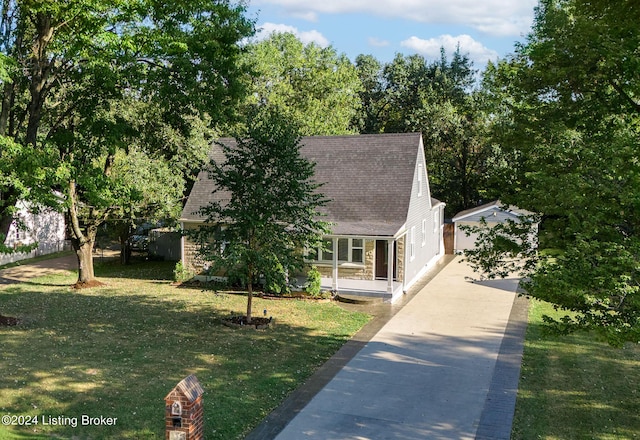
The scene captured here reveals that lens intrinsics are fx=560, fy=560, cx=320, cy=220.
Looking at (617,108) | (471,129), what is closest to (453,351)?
(617,108)

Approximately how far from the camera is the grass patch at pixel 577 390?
10594 millimetres

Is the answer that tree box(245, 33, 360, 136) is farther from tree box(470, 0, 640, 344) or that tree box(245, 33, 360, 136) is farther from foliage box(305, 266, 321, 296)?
tree box(470, 0, 640, 344)

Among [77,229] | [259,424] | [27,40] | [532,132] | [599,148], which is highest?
[27,40]

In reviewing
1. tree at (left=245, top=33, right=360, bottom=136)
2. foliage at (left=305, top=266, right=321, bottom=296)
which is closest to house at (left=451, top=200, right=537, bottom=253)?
tree at (left=245, top=33, right=360, bottom=136)

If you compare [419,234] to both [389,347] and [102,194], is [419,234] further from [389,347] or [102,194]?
[102,194]

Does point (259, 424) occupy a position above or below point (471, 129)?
below

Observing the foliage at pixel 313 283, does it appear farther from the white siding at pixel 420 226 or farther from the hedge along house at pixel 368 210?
the white siding at pixel 420 226

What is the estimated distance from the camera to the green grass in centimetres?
1082

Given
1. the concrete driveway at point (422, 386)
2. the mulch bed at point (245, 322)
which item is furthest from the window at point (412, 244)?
the mulch bed at point (245, 322)

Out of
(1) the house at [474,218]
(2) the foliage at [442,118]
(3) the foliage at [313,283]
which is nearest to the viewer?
(3) the foliage at [313,283]

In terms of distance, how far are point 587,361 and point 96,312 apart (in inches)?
607

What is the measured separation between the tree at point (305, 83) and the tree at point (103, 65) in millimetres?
18415

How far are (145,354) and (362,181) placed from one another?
13.0 metres

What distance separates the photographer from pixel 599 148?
377 inches
